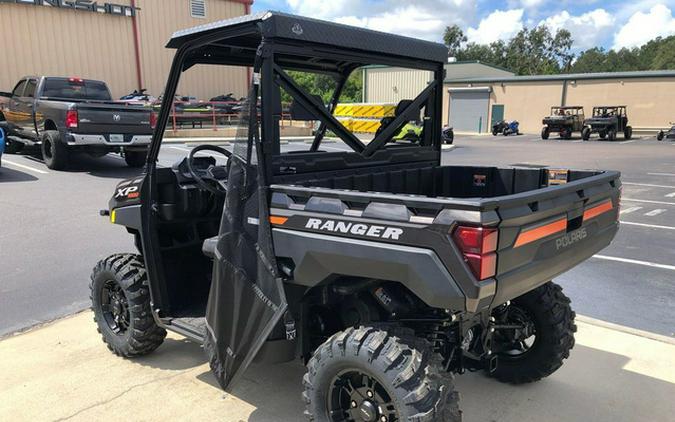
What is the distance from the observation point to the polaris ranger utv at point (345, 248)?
2176mm

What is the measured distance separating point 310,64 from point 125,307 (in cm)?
206

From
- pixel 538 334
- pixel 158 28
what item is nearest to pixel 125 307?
pixel 538 334

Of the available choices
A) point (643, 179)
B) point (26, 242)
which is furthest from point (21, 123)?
point (643, 179)

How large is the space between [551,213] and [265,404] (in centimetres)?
198

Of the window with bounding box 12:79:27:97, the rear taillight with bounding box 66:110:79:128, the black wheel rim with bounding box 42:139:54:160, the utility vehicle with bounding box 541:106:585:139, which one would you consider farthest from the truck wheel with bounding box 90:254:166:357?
the utility vehicle with bounding box 541:106:585:139

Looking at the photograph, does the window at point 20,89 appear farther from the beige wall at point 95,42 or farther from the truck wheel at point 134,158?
the beige wall at point 95,42

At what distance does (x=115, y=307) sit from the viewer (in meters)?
3.80

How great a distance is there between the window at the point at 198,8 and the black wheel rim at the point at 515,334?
26.5m

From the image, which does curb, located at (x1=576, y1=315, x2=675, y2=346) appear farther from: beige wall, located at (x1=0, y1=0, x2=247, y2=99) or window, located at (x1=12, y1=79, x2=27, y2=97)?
beige wall, located at (x1=0, y1=0, x2=247, y2=99)

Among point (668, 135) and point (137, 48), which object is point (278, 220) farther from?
point (668, 135)

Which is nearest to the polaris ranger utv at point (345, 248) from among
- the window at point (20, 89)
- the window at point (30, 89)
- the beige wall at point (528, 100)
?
the window at point (30, 89)

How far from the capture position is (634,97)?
3522 centimetres

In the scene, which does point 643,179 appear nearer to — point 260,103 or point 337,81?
point 337,81

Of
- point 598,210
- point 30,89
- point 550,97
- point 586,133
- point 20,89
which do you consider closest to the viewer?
point 598,210
